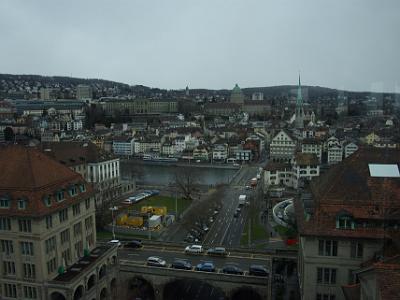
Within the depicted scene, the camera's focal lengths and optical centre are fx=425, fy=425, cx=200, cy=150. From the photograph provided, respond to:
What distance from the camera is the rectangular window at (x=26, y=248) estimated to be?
15.0 metres

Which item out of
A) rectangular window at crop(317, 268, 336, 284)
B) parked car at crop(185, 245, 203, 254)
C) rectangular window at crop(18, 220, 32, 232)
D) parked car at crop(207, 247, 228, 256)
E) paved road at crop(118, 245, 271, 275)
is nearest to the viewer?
rectangular window at crop(317, 268, 336, 284)

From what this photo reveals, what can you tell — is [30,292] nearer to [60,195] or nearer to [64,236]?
[64,236]

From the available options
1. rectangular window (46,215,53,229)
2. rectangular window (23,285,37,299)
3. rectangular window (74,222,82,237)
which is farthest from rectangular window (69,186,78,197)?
rectangular window (23,285,37,299)

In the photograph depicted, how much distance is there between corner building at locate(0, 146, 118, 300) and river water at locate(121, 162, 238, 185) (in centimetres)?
2297

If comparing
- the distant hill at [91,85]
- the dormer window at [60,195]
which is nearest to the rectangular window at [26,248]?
the dormer window at [60,195]

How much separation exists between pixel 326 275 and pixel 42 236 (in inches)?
375

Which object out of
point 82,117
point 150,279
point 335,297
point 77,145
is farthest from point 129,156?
point 335,297

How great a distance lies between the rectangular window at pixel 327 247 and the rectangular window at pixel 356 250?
17.6 inches

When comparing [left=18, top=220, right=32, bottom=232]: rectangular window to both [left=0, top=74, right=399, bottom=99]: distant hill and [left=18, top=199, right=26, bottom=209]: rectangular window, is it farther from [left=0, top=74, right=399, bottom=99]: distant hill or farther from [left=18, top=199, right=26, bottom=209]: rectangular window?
[left=0, top=74, right=399, bottom=99]: distant hill

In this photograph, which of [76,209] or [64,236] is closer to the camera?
[64,236]

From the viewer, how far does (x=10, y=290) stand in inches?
608

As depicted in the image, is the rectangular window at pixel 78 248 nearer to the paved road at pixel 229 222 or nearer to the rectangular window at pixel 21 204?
the rectangular window at pixel 21 204

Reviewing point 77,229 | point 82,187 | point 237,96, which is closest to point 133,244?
point 77,229

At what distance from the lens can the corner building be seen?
14891mm
